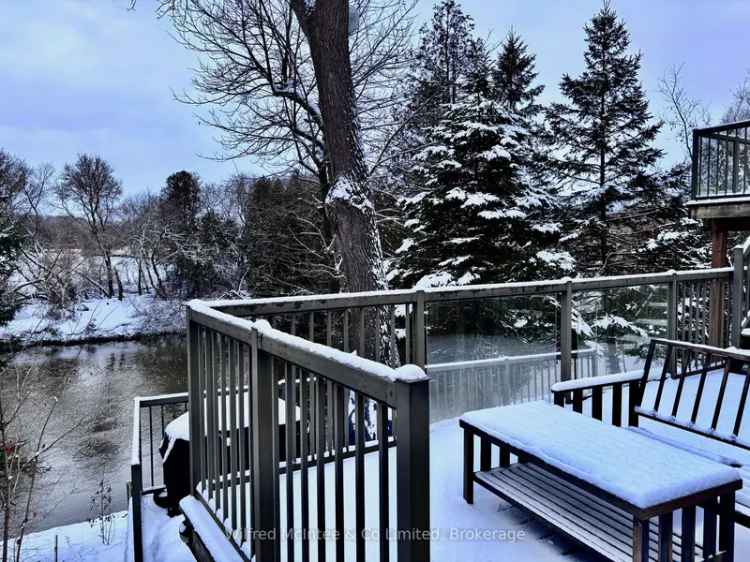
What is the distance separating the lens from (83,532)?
27.2ft

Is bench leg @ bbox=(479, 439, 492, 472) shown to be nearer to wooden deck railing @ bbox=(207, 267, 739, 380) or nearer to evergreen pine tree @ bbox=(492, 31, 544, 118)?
wooden deck railing @ bbox=(207, 267, 739, 380)

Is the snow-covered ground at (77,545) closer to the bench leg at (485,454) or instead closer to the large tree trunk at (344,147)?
the large tree trunk at (344,147)

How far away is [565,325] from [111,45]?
1470cm

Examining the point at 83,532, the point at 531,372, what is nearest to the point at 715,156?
the point at 531,372

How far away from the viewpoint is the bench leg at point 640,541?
185 cm

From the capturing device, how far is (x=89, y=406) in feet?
49.4

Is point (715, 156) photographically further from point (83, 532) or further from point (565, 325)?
point (83, 532)

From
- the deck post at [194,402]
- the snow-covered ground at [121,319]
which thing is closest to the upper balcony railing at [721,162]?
the deck post at [194,402]

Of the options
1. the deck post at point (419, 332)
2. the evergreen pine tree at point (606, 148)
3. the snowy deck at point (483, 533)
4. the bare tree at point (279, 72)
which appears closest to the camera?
the snowy deck at point (483, 533)

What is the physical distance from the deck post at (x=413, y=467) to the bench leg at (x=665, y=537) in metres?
1.09

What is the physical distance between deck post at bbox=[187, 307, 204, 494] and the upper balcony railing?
8272 mm

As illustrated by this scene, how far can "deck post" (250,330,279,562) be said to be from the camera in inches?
82.3

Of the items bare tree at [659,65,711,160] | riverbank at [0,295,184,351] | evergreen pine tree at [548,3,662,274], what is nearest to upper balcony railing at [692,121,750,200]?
evergreen pine tree at [548,3,662,274]

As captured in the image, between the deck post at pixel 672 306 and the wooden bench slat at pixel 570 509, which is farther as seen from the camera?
the deck post at pixel 672 306
